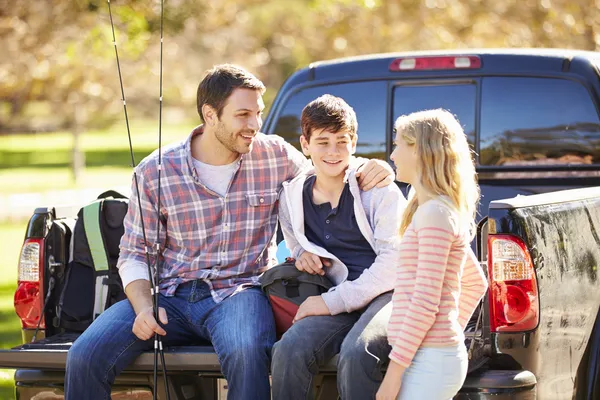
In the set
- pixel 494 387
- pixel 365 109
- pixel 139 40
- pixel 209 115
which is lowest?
pixel 494 387

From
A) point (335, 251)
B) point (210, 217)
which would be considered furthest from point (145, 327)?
point (335, 251)

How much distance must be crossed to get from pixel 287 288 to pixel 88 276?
1.07 meters

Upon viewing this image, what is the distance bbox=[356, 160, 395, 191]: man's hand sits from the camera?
434cm

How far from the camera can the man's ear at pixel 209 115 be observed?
4762 millimetres

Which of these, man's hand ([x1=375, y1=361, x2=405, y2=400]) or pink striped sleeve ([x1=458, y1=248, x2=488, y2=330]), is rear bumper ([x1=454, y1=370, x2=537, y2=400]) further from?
man's hand ([x1=375, y1=361, x2=405, y2=400])

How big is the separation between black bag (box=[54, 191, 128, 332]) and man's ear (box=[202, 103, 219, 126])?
2.10 ft

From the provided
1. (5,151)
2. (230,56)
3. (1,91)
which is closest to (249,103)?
(1,91)

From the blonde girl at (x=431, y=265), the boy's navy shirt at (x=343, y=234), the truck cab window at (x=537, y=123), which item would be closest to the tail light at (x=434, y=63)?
the truck cab window at (x=537, y=123)

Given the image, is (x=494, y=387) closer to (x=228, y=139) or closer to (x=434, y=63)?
(x=228, y=139)

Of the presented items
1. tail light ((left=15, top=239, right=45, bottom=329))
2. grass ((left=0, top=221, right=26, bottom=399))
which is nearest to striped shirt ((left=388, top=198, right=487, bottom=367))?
tail light ((left=15, top=239, right=45, bottom=329))

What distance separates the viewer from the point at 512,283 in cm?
399

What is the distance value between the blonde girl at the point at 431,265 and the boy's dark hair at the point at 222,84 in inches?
45.8

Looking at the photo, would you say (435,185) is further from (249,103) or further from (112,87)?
(112,87)

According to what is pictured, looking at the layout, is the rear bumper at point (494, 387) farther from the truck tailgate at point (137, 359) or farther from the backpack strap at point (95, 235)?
the backpack strap at point (95, 235)
